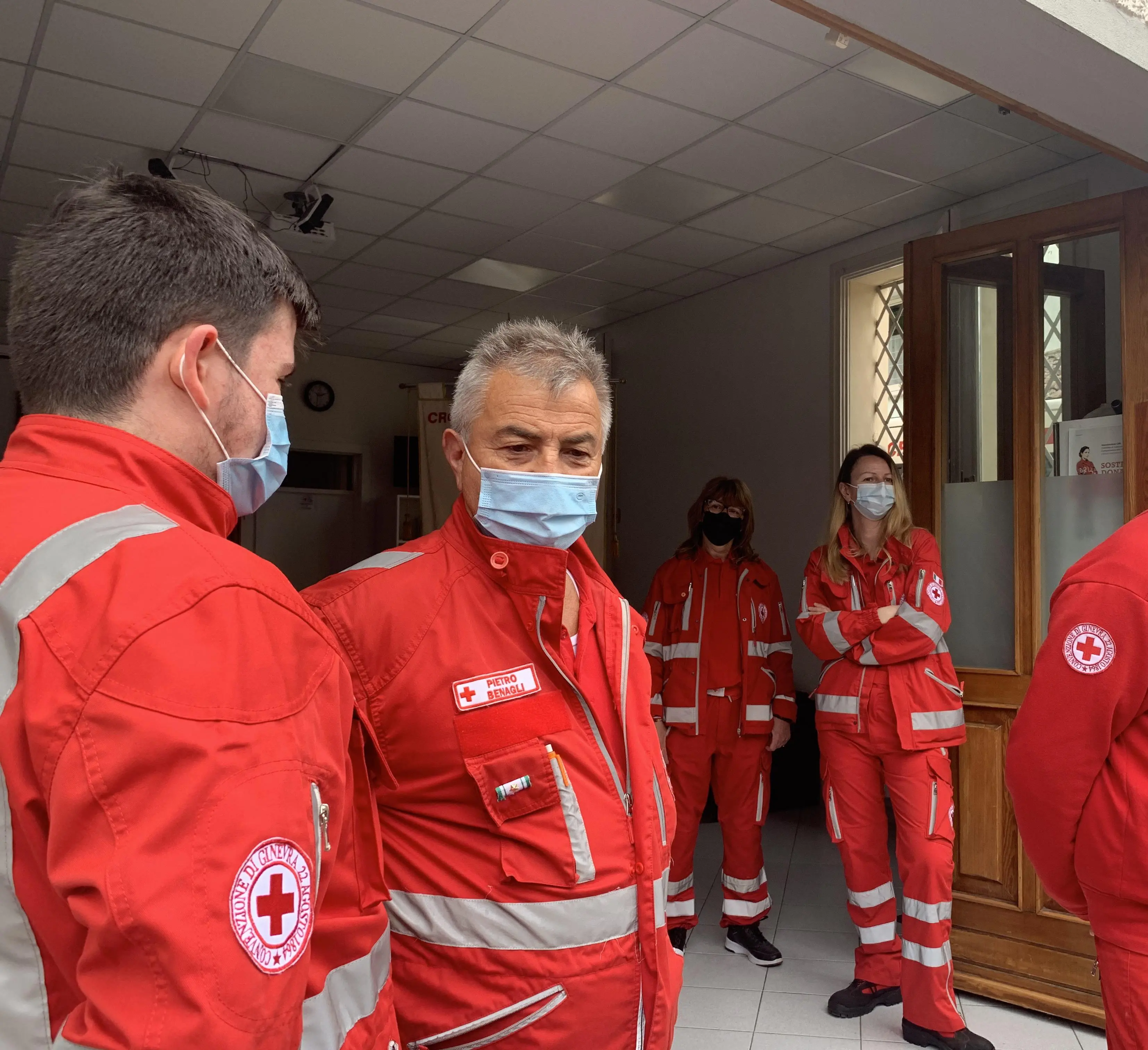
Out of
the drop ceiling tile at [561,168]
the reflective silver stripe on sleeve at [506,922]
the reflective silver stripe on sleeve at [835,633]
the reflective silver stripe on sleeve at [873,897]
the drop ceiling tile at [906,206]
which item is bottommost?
the reflective silver stripe on sleeve at [873,897]

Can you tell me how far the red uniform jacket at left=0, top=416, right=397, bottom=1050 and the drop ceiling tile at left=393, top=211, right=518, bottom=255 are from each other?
4.63 m

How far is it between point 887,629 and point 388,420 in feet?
20.9

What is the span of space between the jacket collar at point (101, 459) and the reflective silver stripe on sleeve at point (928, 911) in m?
2.81

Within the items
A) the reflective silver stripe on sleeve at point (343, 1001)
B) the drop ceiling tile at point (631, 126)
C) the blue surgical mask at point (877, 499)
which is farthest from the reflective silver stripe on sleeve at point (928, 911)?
the drop ceiling tile at point (631, 126)

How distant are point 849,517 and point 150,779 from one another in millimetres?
3184

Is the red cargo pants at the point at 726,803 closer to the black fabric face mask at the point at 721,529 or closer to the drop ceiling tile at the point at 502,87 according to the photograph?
the black fabric face mask at the point at 721,529

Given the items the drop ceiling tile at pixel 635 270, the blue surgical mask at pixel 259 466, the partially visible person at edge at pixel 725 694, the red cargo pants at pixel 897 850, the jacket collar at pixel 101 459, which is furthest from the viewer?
the drop ceiling tile at pixel 635 270

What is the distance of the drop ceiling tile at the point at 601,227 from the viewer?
4961 millimetres

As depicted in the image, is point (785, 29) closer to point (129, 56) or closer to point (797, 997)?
point (129, 56)

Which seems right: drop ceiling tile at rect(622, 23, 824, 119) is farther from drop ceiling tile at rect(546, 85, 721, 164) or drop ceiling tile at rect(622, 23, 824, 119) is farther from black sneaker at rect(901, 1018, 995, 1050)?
black sneaker at rect(901, 1018, 995, 1050)

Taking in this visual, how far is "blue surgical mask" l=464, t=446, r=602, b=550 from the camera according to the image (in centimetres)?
152

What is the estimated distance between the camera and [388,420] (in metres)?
8.70

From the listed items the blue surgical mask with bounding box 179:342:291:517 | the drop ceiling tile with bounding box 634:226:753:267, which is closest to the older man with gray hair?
the blue surgical mask with bounding box 179:342:291:517

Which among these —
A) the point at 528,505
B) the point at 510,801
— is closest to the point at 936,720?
the point at 528,505
